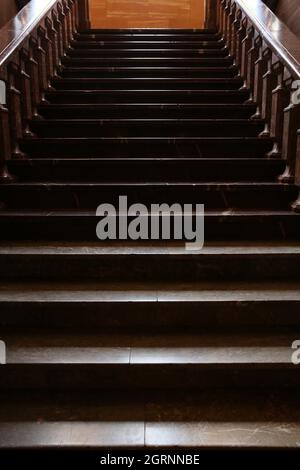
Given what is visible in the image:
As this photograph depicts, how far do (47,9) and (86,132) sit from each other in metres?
1.69

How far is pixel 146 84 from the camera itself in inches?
155

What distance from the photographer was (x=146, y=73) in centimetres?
417

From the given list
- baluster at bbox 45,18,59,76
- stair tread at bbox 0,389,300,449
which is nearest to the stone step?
stair tread at bbox 0,389,300,449

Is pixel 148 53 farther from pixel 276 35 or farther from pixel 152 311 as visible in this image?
Answer: pixel 152 311

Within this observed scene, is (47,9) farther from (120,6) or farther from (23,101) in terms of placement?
(120,6)

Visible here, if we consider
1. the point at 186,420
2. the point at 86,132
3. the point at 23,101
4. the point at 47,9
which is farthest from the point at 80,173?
the point at 47,9

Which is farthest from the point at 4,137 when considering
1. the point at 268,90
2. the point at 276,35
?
the point at 276,35

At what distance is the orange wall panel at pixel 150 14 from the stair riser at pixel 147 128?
5079 millimetres

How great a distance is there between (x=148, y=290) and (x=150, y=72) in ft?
9.32

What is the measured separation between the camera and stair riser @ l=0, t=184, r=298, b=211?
2.64 m

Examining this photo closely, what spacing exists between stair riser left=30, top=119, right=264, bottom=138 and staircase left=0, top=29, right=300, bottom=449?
1 centimetres

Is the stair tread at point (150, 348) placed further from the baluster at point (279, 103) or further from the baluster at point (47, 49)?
the baluster at point (47, 49)

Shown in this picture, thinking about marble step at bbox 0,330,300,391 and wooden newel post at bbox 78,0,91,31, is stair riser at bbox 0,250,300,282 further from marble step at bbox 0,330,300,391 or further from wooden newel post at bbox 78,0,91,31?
wooden newel post at bbox 78,0,91,31

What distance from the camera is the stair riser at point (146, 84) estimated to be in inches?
154
